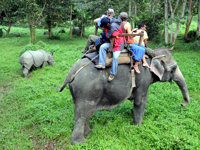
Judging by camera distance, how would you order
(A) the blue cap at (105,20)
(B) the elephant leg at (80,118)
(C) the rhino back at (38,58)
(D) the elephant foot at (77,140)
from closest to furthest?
(A) the blue cap at (105,20), (B) the elephant leg at (80,118), (D) the elephant foot at (77,140), (C) the rhino back at (38,58)

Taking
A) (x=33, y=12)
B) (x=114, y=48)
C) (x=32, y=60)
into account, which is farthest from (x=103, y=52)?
(x=33, y=12)

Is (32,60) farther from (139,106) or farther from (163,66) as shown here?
(163,66)

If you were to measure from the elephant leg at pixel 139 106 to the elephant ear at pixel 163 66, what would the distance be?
600 mm

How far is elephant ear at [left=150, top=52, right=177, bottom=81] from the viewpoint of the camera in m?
4.10

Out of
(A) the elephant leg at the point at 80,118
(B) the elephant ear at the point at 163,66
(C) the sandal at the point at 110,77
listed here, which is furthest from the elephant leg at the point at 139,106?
(A) the elephant leg at the point at 80,118

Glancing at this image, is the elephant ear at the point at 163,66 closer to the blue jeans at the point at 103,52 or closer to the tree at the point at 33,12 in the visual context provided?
the blue jeans at the point at 103,52

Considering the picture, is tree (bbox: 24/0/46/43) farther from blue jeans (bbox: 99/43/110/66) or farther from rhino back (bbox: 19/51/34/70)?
blue jeans (bbox: 99/43/110/66)

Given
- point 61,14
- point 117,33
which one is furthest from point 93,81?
point 61,14

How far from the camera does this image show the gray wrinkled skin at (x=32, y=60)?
8.36 metres

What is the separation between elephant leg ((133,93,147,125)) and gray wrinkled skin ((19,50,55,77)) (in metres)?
5.89

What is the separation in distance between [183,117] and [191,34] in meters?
15.4

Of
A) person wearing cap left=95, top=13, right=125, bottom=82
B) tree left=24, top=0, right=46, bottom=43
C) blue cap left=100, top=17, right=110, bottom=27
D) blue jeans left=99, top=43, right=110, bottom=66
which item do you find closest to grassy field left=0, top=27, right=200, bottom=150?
person wearing cap left=95, top=13, right=125, bottom=82

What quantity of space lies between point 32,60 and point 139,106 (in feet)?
20.2

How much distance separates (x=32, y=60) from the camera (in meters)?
8.64
